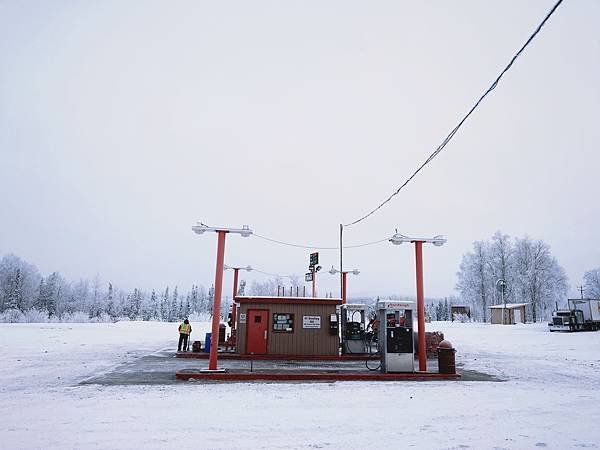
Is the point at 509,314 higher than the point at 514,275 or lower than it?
lower

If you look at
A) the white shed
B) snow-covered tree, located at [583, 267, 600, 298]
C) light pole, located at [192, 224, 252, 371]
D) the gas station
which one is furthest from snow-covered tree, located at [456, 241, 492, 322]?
light pole, located at [192, 224, 252, 371]

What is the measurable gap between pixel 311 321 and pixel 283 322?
1.29m

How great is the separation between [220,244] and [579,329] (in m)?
→ 42.4

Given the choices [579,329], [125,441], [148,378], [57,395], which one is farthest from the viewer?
[579,329]

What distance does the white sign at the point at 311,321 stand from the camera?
65.2 ft

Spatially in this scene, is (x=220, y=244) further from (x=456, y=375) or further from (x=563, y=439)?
(x=563, y=439)

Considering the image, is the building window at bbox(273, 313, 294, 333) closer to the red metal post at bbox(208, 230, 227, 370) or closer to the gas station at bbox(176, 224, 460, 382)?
the gas station at bbox(176, 224, 460, 382)

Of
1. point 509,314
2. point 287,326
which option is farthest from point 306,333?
point 509,314

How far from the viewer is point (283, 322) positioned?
19906 millimetres

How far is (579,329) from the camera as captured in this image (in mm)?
42344

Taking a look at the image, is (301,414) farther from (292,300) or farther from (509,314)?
(509,314)

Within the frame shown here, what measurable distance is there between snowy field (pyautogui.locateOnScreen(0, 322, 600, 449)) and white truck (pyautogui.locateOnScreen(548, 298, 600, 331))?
3181 centimetres

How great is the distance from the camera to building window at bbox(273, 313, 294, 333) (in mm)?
19875

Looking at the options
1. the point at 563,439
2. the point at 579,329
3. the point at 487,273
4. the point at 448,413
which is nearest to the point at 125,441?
the point at 448,413
